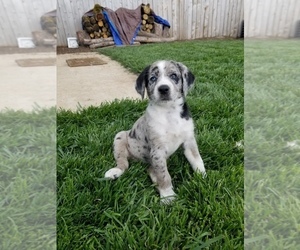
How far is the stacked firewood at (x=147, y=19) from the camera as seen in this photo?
350 inches

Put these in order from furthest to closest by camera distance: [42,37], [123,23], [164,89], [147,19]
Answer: [147,19] < [123,23] < [164,89] < [42,37]

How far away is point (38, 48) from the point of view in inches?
35.4

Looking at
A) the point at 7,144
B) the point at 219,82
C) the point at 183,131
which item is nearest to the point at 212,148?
the point at 183,131

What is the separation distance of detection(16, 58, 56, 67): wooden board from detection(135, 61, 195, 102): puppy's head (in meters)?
0.78

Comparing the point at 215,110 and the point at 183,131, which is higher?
the point at 183,131

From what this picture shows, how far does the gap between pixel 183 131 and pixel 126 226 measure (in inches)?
26.4

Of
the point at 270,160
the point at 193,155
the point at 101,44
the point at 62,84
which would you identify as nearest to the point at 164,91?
the point at 193,155

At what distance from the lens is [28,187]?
1.67 m

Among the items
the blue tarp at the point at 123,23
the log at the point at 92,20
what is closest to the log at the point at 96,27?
the log at the point at 92,20

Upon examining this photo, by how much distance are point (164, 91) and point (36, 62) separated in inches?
31.8

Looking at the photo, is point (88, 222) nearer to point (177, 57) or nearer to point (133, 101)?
point (133, 101)

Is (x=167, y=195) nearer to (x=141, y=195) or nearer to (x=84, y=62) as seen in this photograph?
(x=141, y=195)

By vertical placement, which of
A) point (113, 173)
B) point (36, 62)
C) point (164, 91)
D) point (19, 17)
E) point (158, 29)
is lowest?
point (113, 173)

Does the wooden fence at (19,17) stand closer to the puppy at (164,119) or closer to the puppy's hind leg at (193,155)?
the puppy at (164,119)
